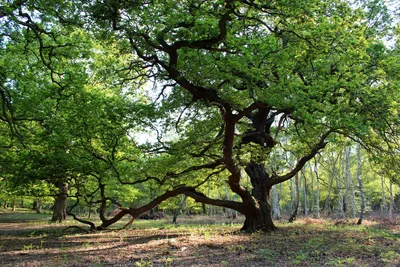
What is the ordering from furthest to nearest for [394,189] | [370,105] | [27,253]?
[394,189]
[27,253]
[370,105]

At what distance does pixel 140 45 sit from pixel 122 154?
6521mm

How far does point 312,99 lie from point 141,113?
6780 mm

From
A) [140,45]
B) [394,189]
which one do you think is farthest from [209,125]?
[394,189]

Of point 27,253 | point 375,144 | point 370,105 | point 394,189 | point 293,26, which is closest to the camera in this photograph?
point 293,26

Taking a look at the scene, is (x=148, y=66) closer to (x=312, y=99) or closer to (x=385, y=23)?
(x=312, y=99)

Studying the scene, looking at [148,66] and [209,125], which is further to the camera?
[209,125]

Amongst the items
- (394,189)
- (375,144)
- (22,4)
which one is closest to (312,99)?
(375,144)

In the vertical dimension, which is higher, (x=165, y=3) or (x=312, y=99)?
(x=165, y=3)

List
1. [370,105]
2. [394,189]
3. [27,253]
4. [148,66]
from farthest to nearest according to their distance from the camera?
[394,189] < [148,66] < [27,253] < [370,105]

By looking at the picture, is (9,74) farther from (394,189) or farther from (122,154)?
(394,189)

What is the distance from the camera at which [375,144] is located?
1134 cm

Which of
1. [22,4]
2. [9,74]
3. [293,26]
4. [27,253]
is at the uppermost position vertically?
[9,74]

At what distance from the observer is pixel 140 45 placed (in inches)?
396

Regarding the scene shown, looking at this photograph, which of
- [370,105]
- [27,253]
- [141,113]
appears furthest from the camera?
[141,113]
